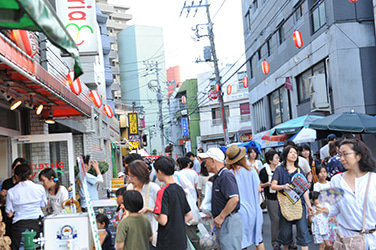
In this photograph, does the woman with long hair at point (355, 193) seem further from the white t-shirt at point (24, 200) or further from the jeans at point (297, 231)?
the white t-shirt at point (24, 200)

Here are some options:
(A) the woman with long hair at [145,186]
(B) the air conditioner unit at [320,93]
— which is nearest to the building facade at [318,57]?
(B) the air conditioner unit at [320,93]

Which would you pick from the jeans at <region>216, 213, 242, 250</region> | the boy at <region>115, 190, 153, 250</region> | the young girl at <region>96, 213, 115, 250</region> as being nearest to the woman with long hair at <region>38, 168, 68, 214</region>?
the young girl at <region>96, 213, 115, 250</region>

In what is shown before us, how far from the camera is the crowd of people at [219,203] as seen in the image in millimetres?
4496

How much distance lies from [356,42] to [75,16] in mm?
11910

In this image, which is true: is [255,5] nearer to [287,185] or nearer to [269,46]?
[269,46]

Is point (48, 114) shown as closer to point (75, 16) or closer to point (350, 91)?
point (75, 16)

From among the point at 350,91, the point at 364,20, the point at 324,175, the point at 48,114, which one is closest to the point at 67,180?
the point at 48,114

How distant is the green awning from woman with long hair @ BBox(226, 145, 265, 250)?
351 cm

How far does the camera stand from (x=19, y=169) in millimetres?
7125

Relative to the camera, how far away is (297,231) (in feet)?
23.5

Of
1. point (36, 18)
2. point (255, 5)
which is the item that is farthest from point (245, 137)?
point (36, 18)

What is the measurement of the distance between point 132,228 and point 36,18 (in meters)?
2.98

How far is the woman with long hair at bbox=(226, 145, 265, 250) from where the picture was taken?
21.2 feet

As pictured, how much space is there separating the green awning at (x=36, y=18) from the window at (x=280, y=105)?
77.0 ft
